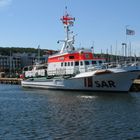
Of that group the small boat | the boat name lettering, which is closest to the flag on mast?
the small boat

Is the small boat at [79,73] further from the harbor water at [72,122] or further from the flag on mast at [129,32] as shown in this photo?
the harbor water at [72,122]

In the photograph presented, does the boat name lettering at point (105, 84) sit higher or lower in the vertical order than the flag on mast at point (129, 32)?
lower

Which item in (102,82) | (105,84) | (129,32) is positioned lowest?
(105,84)

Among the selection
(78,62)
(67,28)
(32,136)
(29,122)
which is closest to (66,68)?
(78,62)

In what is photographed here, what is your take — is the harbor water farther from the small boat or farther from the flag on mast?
the flag on mast

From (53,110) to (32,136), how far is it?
1085cm

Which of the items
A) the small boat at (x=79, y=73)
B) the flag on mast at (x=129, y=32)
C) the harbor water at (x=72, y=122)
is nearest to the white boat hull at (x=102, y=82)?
the small boat at (x=79, y=73)

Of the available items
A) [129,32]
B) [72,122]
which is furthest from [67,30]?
[72,122]

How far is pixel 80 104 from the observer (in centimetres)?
3638

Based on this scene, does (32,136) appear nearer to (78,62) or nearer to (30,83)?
(78,62)

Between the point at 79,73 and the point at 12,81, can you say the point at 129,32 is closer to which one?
the point at 79,73

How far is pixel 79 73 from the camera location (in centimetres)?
5138

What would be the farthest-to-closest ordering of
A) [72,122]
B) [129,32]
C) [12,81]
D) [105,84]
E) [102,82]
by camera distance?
[12,81] < [129,32] < [105,84] < [102,82] < [72,122]

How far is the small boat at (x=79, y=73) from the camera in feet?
160
